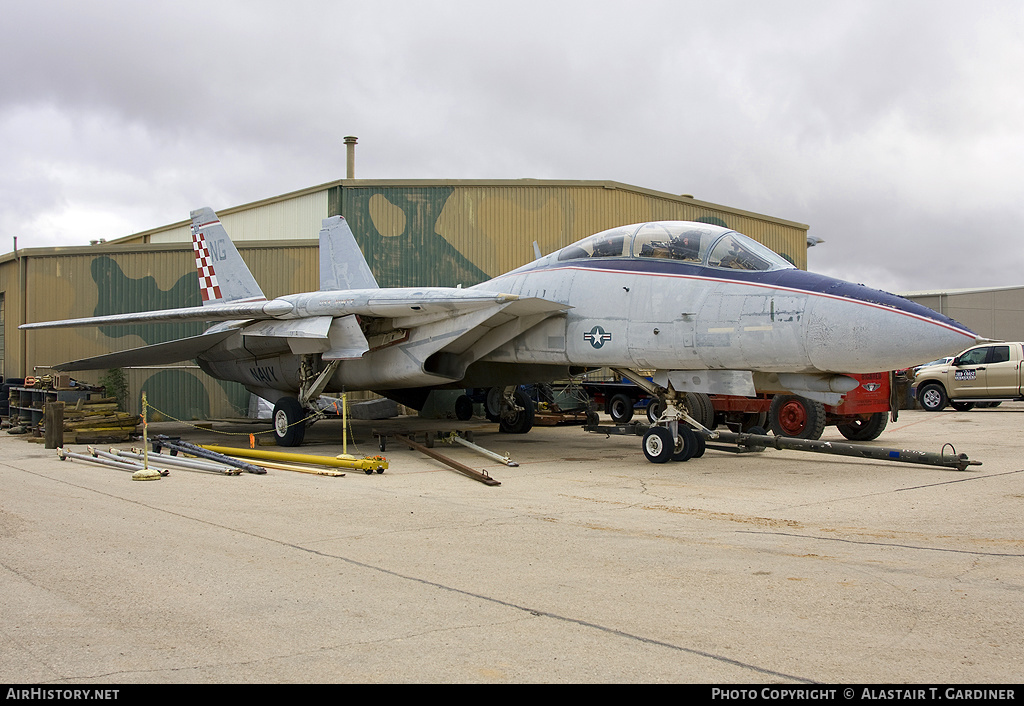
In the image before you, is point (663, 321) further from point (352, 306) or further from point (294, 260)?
point (294, 260)

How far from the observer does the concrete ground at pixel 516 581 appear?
3164 mm

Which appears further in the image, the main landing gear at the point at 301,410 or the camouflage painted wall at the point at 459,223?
the camouflage painted wall at the point at 459,223

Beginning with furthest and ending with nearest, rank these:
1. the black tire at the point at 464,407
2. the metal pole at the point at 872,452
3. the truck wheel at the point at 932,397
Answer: the truck wheel at the point at 932,397, the black tire at the point at 464,407, the metal pole at the point at 872,452

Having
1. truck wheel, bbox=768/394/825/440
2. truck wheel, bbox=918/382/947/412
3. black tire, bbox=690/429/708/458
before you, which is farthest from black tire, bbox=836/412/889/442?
truck wheel, bbox=918/382/947/412

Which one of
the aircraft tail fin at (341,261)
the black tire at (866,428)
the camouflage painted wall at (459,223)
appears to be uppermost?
the camouflage painted wall at (459,223)

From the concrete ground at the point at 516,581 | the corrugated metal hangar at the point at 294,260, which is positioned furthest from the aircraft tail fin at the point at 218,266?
the concrete ground at the point at 516,581

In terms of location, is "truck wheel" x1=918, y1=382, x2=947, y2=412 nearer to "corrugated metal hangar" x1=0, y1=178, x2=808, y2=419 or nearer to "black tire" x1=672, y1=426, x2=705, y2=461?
"corrugated metal hangar" x1=0, y1=178, x2=808, y2=419

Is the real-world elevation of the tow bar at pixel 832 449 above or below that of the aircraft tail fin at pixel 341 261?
below

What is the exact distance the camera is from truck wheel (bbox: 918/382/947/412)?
72.5 feet

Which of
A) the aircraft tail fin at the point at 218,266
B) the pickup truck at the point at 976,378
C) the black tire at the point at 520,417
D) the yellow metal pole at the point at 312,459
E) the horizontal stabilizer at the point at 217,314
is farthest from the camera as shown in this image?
the pickup truck at the point at 976,378

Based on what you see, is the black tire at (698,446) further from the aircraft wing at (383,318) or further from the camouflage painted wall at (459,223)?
the camouflage painted wall at (459,223)

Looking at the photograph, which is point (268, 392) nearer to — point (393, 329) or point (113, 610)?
point (393, 329)

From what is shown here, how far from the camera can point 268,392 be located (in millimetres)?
15969

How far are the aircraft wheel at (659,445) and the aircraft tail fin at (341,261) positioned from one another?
7676mm
